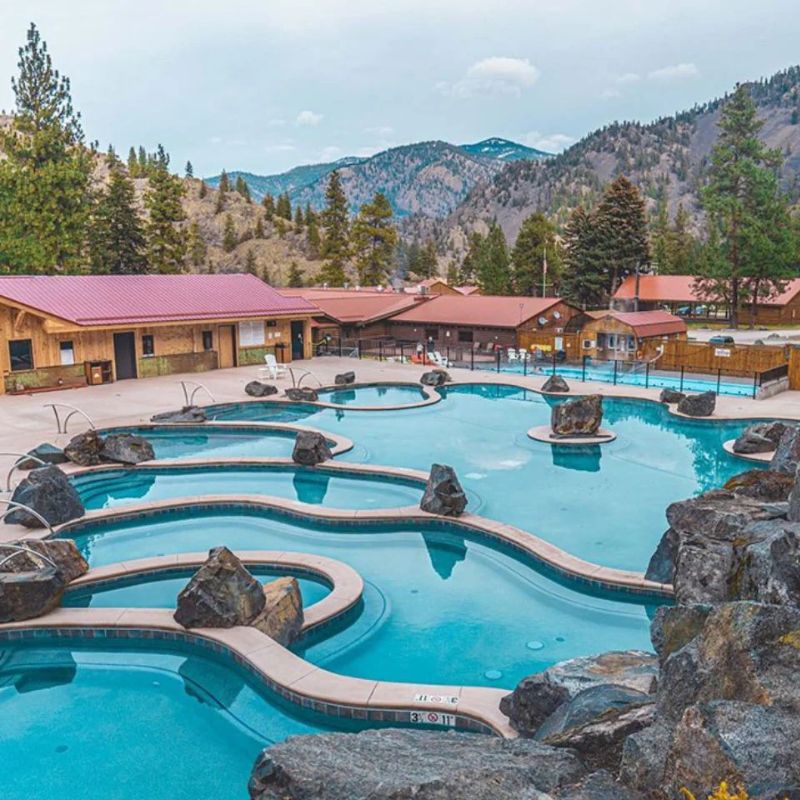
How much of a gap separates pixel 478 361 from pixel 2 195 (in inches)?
1022

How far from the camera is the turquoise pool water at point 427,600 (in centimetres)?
998

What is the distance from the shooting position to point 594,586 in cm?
1166

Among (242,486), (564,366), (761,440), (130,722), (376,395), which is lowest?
(130,722)

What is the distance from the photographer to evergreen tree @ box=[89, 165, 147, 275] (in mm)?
46906

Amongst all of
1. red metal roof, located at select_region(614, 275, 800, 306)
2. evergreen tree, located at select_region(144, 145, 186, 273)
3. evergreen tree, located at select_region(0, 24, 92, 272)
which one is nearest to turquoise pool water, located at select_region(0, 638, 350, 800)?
evergreen tree, located at select_region(0, 24, 92, 272)

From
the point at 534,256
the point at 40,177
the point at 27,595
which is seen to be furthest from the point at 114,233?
the point at 27,595

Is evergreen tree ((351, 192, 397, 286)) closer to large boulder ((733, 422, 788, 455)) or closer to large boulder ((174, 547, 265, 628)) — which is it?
large boulder ((733, 422, 788, 455))

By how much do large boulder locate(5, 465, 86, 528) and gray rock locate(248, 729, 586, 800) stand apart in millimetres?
10662

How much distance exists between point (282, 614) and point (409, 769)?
5717 millimetres

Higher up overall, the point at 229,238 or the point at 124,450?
the point at 229,238

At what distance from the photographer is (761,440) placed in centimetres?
1873

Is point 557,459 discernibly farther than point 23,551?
Yes

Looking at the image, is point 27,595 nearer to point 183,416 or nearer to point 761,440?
point 183,416

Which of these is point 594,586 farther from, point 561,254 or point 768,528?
point 561,254
